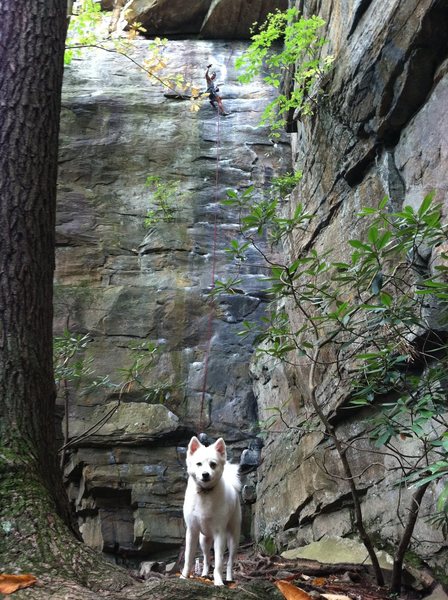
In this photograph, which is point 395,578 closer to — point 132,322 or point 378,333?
point 378,333

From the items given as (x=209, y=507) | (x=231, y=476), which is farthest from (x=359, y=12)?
(x=209, y=507)

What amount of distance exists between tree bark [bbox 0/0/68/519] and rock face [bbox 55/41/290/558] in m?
3.23

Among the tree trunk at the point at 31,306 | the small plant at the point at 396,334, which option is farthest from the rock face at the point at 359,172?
the tree trunk at the point at 31,306

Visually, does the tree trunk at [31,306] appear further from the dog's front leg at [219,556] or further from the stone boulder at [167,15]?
the stone boulder at [167,15]

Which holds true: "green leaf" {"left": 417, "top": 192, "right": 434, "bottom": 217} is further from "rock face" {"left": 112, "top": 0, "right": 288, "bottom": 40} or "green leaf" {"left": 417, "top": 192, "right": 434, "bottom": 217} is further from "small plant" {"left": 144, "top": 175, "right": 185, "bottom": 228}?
"rock face" {"left": 112, "top": 0, "right": 288, "bottom": 40}

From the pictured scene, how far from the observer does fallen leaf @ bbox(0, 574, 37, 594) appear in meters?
2.33

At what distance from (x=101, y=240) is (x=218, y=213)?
2.57m

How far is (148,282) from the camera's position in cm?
1099

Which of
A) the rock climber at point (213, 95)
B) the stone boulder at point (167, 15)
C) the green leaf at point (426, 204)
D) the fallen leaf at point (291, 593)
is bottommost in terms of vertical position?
the fallen leaf at point (291, 593)

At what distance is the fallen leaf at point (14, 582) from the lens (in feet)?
7.64

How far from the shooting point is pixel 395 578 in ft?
13.8

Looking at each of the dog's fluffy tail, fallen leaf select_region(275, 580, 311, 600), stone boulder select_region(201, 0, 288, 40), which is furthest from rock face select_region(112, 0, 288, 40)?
fallen leaf select_region(275, 580, 311, 600)

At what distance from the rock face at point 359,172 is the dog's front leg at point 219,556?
1.10m

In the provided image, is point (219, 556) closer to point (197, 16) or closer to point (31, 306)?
point (31, 306)
